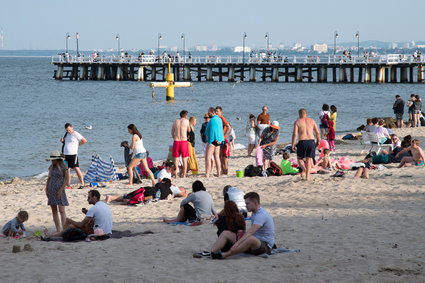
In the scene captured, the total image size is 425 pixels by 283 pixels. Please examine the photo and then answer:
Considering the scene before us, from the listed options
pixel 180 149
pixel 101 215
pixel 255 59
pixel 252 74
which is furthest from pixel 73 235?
pixel 252 74

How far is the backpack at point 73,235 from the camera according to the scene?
9.52 metres

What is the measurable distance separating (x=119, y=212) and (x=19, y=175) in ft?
29.4

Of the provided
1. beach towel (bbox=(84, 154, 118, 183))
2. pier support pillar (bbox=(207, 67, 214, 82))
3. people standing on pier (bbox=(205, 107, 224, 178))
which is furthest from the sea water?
people standing on pier (bbox=(205, 107, 224, 178))

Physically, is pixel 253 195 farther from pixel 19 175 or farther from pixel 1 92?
pixel 1 92

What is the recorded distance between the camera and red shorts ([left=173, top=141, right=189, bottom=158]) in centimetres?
1427

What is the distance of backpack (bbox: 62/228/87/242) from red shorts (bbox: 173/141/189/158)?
16.1 feet

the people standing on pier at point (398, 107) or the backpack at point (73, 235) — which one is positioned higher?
the people standing on pier at point (398, 107)

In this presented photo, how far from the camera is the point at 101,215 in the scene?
375 inches

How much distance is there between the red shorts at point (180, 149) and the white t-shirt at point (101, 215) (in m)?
4.72

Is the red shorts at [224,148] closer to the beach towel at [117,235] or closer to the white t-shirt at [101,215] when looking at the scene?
the beach towel at [117,235]

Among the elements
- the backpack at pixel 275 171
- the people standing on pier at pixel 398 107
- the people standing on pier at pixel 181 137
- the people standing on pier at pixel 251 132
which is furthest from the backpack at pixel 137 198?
the people standing on pier at pixel 398 107

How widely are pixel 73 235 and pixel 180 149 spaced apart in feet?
16.5

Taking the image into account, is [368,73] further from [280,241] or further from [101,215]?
[101,215]

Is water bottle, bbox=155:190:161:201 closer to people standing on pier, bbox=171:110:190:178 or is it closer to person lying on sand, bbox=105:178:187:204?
person lying on sand, bbox=105:178:187:204
